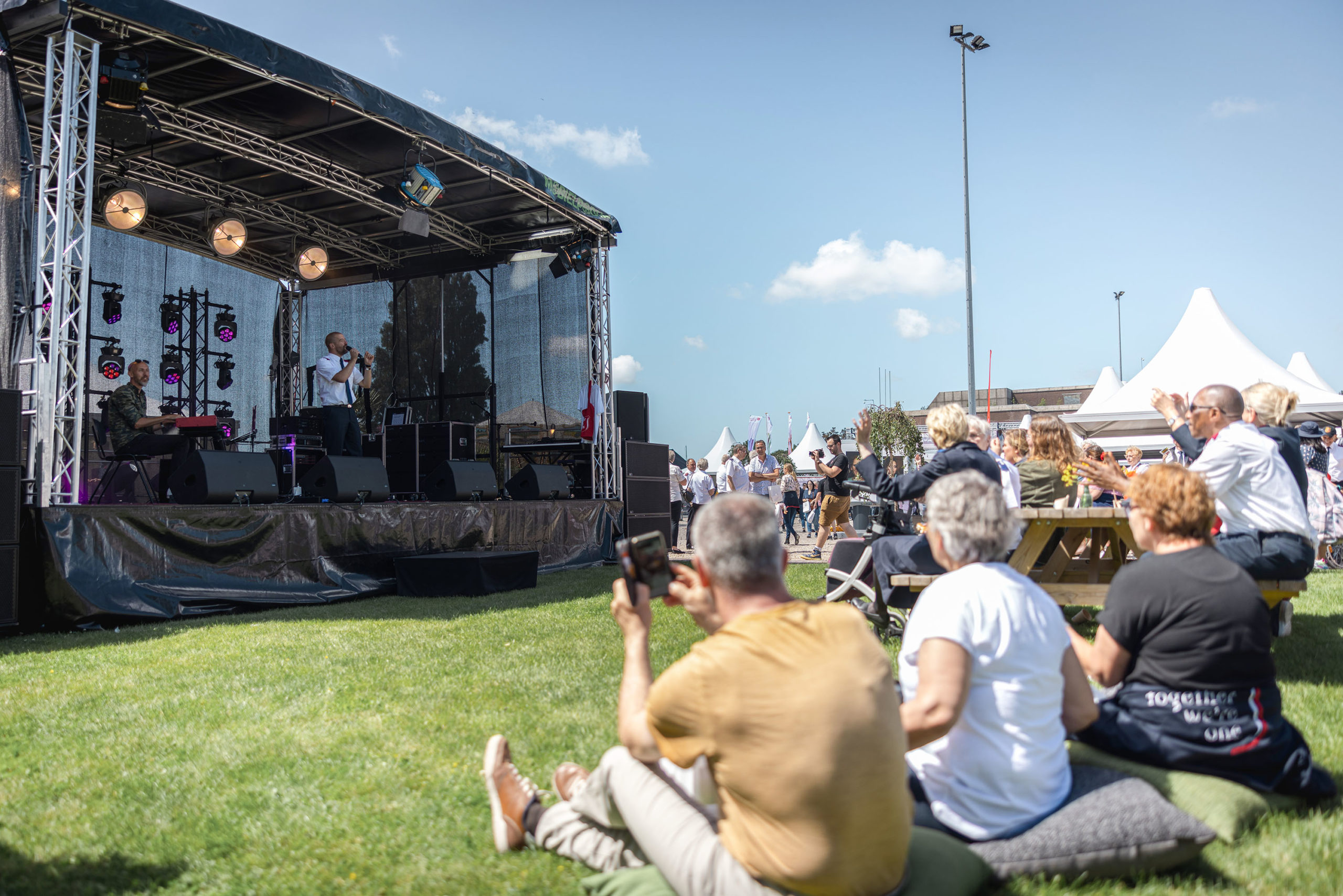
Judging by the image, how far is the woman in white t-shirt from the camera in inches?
76.8

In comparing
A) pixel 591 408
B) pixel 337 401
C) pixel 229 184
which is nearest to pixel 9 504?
pixel 337 401

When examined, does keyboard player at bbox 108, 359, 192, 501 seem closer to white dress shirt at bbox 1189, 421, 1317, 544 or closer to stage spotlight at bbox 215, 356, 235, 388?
stage spotlight at bbox 215, 356, 235, 388

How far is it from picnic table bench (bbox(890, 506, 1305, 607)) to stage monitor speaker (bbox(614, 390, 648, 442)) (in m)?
7.70

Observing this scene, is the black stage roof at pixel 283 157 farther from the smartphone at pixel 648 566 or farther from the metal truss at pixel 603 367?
the smartphone at pixel 648 566

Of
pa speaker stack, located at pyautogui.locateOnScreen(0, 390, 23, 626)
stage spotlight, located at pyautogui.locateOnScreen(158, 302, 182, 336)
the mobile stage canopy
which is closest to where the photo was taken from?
pa speaker stack, located at pyautogui.locateOnScreen(0, 390, 23, 626)

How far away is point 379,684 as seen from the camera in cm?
431

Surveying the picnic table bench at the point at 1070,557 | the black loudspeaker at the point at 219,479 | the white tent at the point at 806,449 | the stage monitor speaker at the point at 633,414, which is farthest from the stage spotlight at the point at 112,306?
the white tent at the point at 806,449

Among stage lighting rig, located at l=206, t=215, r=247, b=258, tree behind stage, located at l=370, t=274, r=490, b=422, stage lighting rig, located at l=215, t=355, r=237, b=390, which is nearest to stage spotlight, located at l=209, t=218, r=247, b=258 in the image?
stage lighting rig, located at l=206, t=215, r=247, b=258

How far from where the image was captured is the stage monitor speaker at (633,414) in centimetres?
1292

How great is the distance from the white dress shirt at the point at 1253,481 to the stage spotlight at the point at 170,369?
41.7ft

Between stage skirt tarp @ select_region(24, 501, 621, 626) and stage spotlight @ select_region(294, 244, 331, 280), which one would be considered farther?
stage spotlight @ select_region(294, 244, 331, 280)

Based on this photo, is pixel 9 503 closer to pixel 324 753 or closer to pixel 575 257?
pixel 324 753

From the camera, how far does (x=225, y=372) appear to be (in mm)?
13180

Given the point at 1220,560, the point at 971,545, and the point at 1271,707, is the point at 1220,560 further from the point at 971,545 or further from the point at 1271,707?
the point at 971,545
